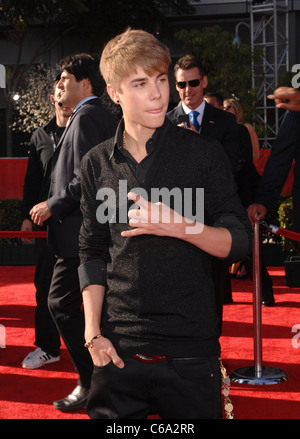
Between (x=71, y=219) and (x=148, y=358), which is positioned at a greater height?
(x=71, y=219)

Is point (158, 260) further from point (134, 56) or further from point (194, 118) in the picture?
point (194, 118)

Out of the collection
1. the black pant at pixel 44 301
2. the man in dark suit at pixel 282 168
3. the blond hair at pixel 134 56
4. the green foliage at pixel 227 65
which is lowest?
the black pant at pixel 44 301

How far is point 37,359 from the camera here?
17.2ft

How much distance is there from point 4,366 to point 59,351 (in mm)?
418

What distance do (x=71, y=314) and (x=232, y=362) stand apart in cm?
157

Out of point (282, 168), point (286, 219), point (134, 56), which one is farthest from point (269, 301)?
point (134, 56)

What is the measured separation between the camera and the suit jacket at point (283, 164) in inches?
167

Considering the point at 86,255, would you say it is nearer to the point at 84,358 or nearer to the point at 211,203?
the point at 211,203

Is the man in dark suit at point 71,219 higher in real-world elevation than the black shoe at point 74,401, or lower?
higher

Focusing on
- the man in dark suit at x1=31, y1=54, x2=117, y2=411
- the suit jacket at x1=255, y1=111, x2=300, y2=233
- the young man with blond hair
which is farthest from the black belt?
the suit jacket at x1=255, y1=111, x2=300, y2=233

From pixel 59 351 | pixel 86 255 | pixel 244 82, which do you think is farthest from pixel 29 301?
pixel 244 82

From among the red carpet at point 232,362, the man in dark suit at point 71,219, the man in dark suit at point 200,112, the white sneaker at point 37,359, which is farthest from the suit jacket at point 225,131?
the white sneaker at point 37,359

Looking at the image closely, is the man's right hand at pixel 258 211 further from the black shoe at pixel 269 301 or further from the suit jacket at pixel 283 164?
the black shoe at pixel 269 301

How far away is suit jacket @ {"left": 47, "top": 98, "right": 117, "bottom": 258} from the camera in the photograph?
4078mm
